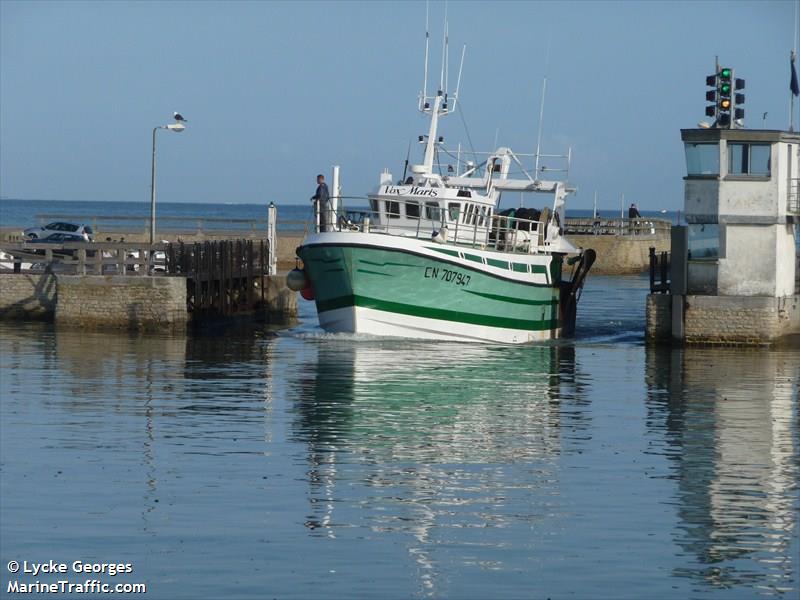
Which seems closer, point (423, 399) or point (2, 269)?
point (423, 399)

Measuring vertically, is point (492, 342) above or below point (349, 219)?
below

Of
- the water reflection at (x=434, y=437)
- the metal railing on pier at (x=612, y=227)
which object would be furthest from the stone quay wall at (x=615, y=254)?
the water reflection at (x=434, y=437)

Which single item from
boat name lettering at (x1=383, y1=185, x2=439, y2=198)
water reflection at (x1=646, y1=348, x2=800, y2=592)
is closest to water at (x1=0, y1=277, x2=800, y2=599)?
water reflection at (x1=646, y1=348, x2=800, y2=592)

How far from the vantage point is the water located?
1282 cm

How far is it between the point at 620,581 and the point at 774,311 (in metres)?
19.9

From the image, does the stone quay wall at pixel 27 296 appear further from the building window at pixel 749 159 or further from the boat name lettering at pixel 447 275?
the building window at pixel 749 159

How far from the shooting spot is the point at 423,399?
23625 mm

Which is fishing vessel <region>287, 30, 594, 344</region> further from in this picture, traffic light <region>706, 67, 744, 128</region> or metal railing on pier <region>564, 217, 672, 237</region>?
metal railing on pier <region>564, 217, 672, 237</region>

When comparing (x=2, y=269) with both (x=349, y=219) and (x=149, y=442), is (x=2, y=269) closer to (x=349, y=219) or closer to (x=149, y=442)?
(x=349, y=219)

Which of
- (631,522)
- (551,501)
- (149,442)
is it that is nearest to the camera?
(631,522)

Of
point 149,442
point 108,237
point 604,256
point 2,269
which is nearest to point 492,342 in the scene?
point 2,269

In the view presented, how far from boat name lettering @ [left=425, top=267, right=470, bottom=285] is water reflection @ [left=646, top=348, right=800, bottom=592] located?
4369 mm

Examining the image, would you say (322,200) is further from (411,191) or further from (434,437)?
(434,437)

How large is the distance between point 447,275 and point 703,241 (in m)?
5.49
